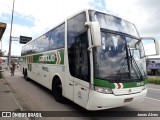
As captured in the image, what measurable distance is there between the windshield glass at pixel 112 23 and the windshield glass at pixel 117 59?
0.29m

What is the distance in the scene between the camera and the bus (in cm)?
525

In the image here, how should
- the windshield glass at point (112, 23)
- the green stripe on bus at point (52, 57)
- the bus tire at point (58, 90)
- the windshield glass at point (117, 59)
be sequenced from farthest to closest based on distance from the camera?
the bus tire at point (58, 90) → the green stripe on bus at point (52, 57) → the windshield glass at point (112, 23) → the windshield glass at point (117, 59)

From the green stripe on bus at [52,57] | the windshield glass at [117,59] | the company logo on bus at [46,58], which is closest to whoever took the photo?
the windshield glass at [117,59]

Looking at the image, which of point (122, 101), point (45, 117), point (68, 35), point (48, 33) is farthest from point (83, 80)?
point (48, 33)

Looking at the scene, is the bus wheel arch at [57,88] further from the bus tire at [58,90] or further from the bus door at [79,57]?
the bus door at [79,57]

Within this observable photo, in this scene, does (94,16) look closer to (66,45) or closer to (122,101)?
(66,45)

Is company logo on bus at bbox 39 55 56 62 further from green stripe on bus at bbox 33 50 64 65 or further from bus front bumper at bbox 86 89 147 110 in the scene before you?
bus front bumper at bbox 86 89 147 110

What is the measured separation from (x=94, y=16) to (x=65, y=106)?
144 inches

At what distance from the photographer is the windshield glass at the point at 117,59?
5.34 metres

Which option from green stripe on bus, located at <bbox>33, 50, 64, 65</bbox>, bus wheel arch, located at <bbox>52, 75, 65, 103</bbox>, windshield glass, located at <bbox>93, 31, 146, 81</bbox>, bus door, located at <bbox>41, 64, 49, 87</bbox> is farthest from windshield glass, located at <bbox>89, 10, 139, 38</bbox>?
bus door, located at <bbox>41, 64, 49, 87</bbox>

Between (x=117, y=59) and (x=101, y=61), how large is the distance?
575 millimetres

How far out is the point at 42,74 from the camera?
33.7ft

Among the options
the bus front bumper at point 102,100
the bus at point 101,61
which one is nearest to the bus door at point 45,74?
the bus at point 101,61

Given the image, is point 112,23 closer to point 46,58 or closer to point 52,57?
point 52,57
